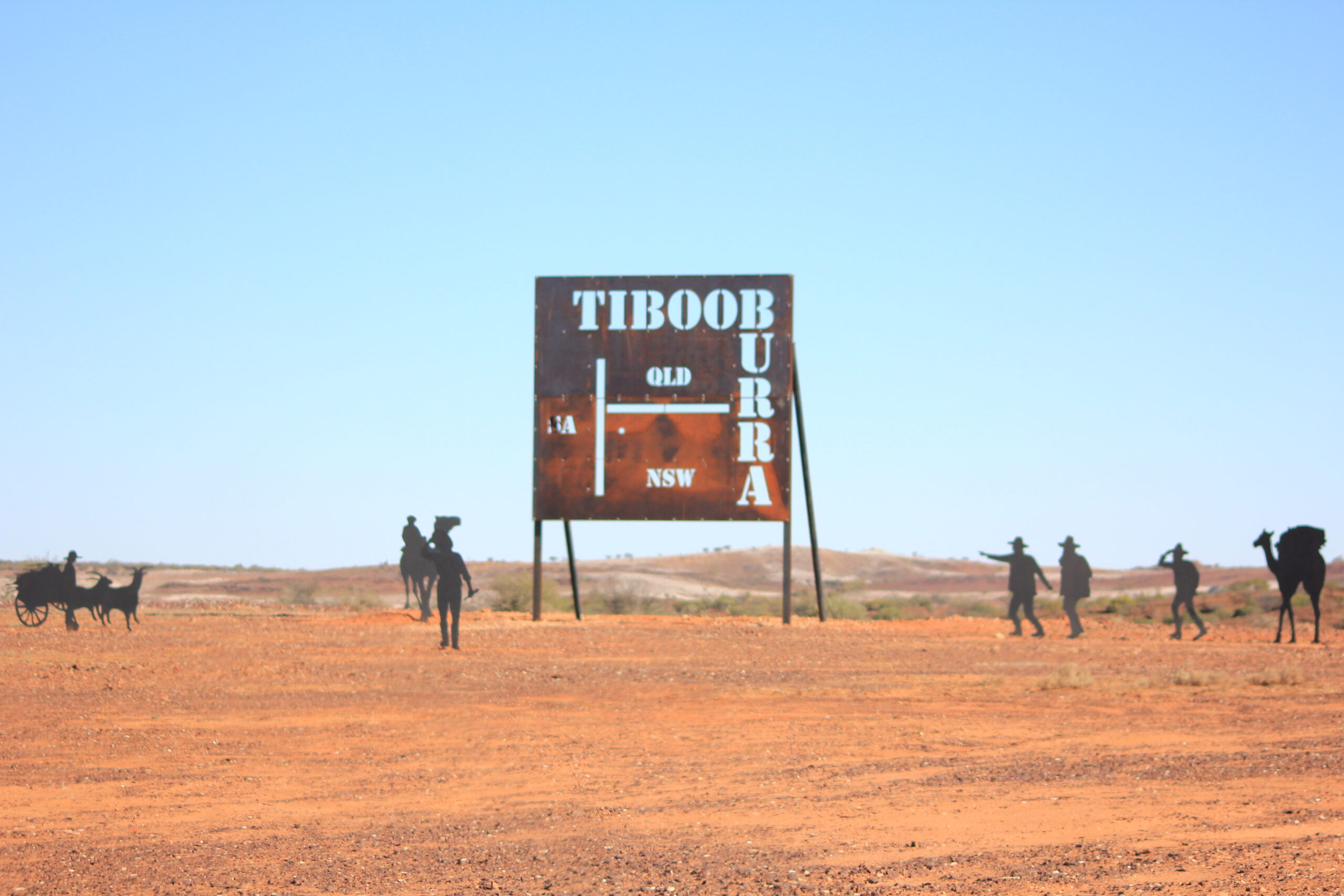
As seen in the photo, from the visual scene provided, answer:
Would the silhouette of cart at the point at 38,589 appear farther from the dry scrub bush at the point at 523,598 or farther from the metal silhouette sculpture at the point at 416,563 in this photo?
the dry scrub bush at the point at 523,598

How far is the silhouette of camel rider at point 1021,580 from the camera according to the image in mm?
27219

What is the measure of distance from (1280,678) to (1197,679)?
1.27m

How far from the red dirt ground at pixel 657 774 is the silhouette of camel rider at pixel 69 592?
238 centimetres

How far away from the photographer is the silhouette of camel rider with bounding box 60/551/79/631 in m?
25.1

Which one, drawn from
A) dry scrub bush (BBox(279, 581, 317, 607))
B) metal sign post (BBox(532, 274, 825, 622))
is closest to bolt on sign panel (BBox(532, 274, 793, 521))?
metal sign post (BBox(532, 274, 825, 622))

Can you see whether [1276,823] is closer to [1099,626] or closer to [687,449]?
[687,449]

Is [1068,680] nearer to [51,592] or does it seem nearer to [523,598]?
[51,592]

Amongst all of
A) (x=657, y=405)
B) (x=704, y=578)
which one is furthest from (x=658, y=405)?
(x=704, y=578)

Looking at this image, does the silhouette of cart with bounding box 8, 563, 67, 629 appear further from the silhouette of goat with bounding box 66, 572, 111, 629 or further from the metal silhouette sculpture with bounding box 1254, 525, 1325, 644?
the metal silhouette sculpture with bounding box 1254, 525, 1325, 644

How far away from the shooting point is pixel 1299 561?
26.0m

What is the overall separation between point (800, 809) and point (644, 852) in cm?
178

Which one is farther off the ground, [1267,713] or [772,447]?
[772,447]

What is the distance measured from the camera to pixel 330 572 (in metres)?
88.9

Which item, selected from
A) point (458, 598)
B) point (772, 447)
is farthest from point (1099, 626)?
point (458, 598)
